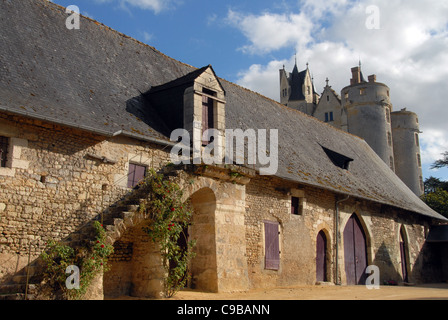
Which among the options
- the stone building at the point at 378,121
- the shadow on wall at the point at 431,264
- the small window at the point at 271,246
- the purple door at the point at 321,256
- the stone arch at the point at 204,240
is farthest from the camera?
the stone building at the point at 378,121

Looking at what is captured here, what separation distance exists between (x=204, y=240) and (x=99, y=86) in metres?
4.27

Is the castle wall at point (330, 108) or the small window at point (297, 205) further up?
the castle wall at point (330, 108)

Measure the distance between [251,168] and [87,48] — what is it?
5025 mm

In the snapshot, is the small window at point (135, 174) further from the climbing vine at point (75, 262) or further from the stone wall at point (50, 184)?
the climbing vine at point (75, 262)

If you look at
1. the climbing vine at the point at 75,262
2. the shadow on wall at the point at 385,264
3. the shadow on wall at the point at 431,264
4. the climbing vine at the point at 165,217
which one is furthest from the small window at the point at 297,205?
the shadow on wall at the point at 431,264

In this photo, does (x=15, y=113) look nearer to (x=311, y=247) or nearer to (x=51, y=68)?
(x=51, y=68)

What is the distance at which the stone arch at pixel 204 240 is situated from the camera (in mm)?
10109

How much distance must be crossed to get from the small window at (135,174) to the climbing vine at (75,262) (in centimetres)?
179

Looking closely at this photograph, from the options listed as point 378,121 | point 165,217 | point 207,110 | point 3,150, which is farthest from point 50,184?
point 378,121

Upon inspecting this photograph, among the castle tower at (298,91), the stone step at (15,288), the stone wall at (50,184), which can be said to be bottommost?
the stone step at (15,288)

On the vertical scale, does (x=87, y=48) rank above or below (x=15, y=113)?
above

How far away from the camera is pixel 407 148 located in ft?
120

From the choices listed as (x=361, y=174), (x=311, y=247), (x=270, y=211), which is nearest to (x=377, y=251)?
(x=361, y=174)

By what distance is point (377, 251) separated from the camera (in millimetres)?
16828
